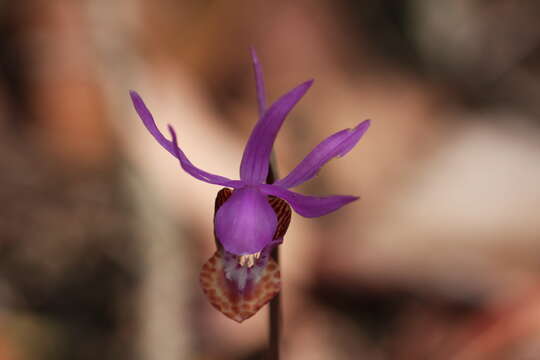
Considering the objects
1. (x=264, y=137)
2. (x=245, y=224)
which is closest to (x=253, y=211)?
(x=245, y=224)

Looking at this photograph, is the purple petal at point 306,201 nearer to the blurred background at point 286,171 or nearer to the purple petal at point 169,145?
the purple petal at point 169,145

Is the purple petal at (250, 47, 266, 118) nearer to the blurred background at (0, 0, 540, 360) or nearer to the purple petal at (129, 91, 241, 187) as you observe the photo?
the purple petal at (129, 91, 241, 187)

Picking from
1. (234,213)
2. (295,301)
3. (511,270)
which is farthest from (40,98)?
(234,213)

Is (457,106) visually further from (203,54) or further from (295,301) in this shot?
(295,301)

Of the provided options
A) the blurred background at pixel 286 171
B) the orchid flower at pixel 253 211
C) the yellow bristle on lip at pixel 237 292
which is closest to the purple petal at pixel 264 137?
the orchid flower at pixel 253 211

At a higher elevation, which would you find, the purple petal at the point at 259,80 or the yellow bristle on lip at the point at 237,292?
the purple petal at the point at 259,80
